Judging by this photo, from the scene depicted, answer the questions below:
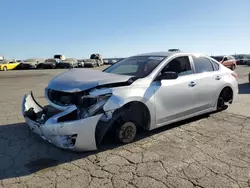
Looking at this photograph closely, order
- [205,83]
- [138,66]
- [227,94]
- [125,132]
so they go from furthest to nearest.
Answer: [227,94]
[205,83]
[138,66]
[125,132]

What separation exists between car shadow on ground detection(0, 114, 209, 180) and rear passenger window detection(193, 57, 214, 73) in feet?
5.28

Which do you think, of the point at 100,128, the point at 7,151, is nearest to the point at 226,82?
the point at 100,128

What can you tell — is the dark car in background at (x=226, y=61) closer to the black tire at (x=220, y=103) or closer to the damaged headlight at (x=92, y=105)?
the black tire at (x=220, y=103)

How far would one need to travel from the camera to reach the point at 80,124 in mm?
3357

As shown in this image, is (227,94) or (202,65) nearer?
(202,65)

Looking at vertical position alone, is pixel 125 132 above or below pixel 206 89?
below

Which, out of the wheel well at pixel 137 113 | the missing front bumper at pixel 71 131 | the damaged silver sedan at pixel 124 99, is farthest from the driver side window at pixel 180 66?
the missing front bumper at pixel 71 131

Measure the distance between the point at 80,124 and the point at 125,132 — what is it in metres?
0.92

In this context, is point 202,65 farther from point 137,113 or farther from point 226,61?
point 226,61

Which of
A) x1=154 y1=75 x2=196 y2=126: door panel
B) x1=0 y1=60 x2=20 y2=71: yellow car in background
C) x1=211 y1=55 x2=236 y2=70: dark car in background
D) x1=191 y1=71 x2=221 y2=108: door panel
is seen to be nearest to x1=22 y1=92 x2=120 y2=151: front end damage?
x1=154 y1=75 x2=196 y2=126: door panel

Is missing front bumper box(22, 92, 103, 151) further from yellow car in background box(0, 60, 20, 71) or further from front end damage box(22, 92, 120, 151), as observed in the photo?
yellow car in background box(0, 60, 20, 71)

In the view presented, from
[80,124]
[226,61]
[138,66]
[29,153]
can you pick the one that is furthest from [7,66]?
[80,124]

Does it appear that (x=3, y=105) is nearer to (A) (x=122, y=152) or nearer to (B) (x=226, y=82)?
(A) (x=122, y=152)

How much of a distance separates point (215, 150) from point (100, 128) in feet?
6.22
